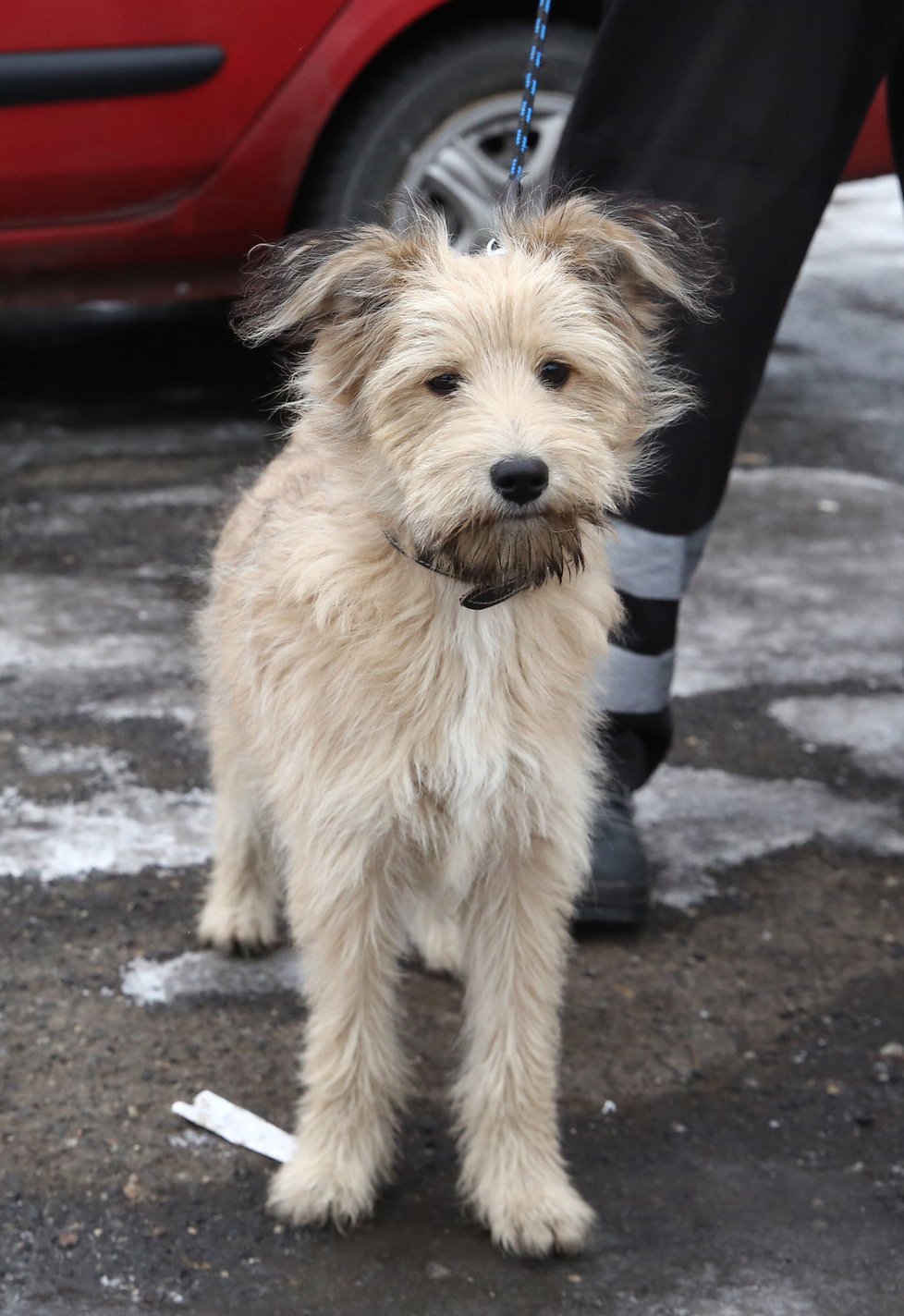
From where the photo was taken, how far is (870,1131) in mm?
2953

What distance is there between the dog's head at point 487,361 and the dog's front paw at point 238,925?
1.18 metres

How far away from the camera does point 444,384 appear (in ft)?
7.99

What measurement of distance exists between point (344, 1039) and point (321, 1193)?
0.26 metres

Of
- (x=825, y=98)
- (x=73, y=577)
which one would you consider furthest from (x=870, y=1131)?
(x=73, y=577)

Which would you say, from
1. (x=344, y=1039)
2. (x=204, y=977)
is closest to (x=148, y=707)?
(x=204, y=977)

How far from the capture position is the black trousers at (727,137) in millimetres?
3201

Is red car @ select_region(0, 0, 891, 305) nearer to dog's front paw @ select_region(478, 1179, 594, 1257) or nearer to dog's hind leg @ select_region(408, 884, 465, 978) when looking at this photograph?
dog's hind leg @ select_region(408, 884, 465, 978)

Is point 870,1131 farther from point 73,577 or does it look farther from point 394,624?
point 73,577

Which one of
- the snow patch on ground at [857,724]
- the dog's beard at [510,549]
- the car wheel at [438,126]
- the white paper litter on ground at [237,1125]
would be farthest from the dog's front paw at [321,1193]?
the car wheel at [438,126]

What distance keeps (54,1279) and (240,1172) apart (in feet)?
1.30

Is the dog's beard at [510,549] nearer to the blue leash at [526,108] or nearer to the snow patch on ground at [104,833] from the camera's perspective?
the blue leash at [526,108]

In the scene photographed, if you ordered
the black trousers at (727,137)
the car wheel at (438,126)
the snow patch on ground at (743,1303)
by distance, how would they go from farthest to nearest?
the car wheel at (438,126) < the black trousers at (727,137) < the snow patch on ground at (743,1303)

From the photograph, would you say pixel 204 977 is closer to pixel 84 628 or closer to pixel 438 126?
pixel 84 628

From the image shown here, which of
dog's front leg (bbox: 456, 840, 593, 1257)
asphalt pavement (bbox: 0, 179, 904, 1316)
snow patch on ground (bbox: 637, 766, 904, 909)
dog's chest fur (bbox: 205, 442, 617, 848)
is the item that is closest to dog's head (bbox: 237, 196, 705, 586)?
dog's chest fur (bbox: 205, 442, 617, 848)
